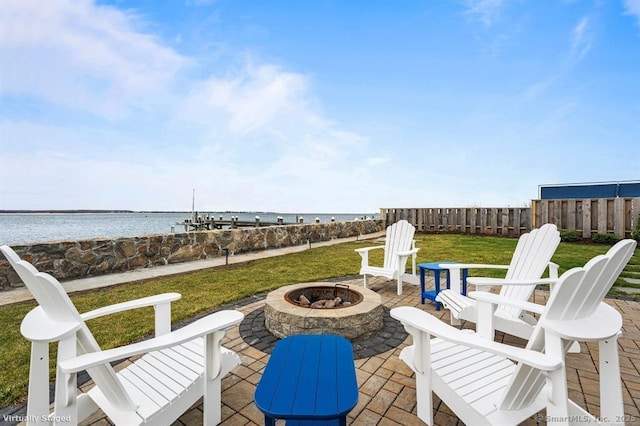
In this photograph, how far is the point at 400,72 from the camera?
838cm

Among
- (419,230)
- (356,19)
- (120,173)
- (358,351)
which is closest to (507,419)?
(358,351)

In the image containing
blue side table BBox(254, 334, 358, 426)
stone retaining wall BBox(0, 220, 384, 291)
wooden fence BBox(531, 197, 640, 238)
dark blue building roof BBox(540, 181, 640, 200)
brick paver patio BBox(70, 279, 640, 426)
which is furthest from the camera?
dark blue building roof BBox(540, 181, 640, 200)

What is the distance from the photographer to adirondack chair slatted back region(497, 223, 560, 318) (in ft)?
8.79

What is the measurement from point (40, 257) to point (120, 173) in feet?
44.6

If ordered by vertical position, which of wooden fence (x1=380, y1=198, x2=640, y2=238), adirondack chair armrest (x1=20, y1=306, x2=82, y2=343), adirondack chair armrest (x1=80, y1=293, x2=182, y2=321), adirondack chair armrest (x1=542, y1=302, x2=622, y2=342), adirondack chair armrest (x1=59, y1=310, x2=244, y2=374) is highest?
wooden fence (x1=380, y1=198, x2=640, y2=238)

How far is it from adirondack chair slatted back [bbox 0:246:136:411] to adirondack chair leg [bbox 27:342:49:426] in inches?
5.1

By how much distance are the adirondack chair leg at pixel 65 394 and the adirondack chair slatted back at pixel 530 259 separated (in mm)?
3083

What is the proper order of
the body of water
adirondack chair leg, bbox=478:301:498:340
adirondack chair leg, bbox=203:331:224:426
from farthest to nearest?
the body of water
adirondack chair leg, bbox=478:301:498:340
adirondack chair leg, bbox=203:331:224:426

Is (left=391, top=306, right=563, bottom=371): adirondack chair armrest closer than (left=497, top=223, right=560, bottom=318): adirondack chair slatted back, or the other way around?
(left=391, top=306, right=563, bottom=371): adirondack chair armrest

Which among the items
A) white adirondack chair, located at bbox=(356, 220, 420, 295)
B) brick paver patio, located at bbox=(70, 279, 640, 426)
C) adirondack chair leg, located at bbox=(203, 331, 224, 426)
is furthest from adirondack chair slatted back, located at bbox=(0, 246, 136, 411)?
white adirondack chair, located at bbox=(356, 220, 420, 295)

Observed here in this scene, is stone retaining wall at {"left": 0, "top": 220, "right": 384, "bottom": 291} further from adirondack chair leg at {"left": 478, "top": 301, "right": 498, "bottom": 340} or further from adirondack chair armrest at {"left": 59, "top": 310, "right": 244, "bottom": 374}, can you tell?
adirondack chair leg at {"left": 478, "top": 301, "right": 498, "bottom": 340}

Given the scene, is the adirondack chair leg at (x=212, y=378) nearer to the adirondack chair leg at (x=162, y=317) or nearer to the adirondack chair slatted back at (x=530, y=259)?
the adirondack chair leg at (x=162, y=317)

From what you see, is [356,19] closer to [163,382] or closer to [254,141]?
[254,141]

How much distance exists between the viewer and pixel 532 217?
435 inches
